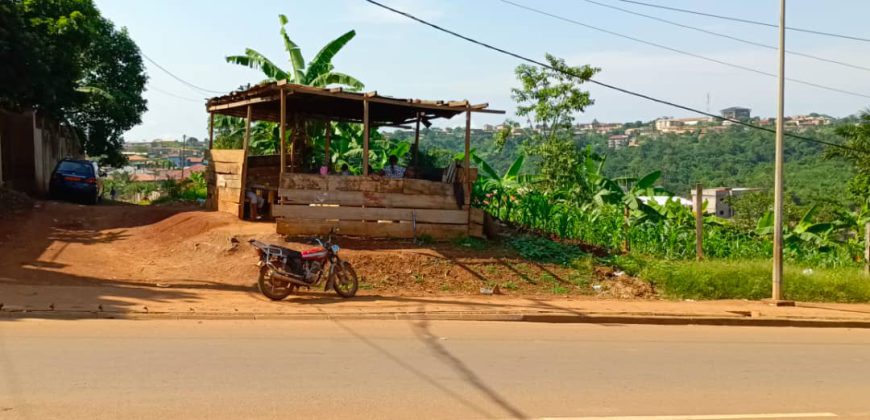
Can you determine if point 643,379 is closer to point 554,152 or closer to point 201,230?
point 201,230

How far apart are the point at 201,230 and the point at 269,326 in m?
6.73

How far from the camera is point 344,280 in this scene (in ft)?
42.8

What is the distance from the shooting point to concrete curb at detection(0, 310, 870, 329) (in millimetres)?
10352

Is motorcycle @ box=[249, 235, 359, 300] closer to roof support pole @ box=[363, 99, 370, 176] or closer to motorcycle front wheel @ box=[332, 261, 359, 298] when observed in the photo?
motorcycle front wheel @ box=[332, 261, 359, 298]

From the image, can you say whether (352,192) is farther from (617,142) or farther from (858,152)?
(617,142)

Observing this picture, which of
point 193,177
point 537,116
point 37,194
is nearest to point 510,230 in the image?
point 537,116

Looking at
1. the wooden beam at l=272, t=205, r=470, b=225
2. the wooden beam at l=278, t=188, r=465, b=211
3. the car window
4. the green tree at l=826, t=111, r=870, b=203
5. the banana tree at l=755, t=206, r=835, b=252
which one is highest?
the green tree at l=826, t=111, r=870, b=203

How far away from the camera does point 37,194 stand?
27359mm

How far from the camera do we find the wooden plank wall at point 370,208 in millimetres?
15484

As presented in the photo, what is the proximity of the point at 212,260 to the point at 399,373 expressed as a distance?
25.7ft

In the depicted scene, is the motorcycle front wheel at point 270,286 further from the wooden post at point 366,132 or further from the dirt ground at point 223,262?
the wooden post at point 366,132

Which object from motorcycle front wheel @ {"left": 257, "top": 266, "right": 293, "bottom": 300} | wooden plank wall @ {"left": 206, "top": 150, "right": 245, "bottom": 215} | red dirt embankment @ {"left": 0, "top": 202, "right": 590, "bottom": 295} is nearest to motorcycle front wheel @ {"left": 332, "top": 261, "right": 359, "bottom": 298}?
red dirt embankment @ {"left": 0, "top": 202, "right": 590, "bottom": 295}

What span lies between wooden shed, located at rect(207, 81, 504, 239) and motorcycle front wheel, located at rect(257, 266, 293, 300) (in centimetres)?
305

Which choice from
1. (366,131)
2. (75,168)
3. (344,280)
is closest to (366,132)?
(366,131)
